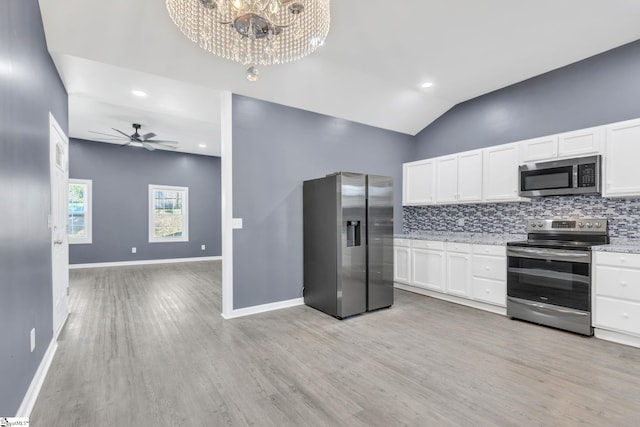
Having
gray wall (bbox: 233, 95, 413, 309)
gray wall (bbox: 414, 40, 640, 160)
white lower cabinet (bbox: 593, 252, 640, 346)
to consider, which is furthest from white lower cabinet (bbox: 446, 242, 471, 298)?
gray wall (bbox: 233, 95, 413, 309)

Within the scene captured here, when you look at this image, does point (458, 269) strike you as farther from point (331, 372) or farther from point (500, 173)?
point (331, 372)

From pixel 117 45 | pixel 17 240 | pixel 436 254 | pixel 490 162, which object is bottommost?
pixel 436 254

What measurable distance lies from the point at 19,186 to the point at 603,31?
5204mm

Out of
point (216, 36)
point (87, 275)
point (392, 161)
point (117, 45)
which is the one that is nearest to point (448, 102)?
point (392, 161)

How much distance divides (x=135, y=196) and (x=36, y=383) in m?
→ 6.11

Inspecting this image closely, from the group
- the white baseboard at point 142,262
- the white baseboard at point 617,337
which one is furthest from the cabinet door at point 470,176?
the white baseboard at point 142,262

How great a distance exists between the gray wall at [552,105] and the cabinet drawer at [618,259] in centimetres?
158

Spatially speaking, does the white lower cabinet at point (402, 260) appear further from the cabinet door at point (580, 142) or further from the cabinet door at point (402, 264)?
the cabinet door at point (580, 142)

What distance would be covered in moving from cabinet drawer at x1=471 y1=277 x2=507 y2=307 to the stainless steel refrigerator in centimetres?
108

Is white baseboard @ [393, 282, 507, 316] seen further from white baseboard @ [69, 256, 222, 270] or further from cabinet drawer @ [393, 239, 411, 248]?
white baseboard @ [69, 256, 222, 270]

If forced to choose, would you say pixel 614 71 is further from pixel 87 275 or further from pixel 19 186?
pixel 87 275

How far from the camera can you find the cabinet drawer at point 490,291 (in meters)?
3.64

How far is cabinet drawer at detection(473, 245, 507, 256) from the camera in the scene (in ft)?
11.9

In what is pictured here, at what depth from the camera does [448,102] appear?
485 centimetres
